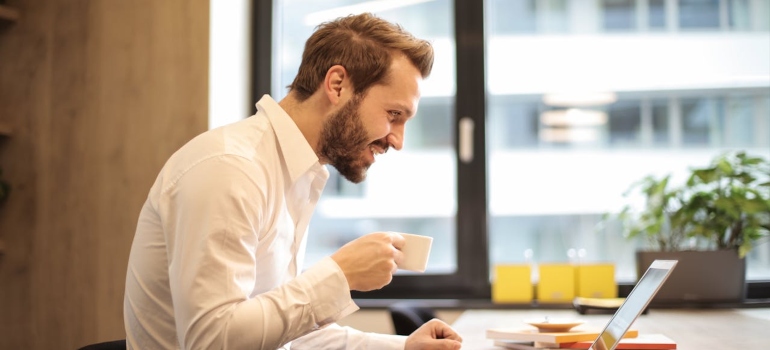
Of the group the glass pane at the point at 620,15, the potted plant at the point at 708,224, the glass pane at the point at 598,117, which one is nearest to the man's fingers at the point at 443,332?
the potted plant at the point at 708,224

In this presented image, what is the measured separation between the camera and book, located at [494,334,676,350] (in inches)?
63.8

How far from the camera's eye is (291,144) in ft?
5.34

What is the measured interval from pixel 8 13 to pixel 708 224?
2.90 metres

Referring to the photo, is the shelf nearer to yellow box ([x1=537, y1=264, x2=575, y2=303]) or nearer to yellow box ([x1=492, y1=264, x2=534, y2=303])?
yellow box ([x1=492, y1=264, x2=534, y2=303])

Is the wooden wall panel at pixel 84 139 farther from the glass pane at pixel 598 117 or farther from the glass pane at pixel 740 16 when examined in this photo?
the glass pane at pixel 740 16

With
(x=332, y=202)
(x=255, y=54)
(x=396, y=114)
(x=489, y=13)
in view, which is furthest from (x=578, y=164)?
(x=396, y=114)

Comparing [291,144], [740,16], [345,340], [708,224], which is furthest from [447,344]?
[740,16]

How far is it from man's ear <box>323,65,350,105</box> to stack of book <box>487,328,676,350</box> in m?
0.64

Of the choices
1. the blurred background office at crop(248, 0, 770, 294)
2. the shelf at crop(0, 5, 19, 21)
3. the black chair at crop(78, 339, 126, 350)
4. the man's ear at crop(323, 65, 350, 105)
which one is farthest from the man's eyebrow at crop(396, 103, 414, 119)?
the shelf at crop(0, 5, 19, 21)

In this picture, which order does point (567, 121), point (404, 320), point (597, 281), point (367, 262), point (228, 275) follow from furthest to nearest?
point (567, 121) < point (597, 281) < point (404, 320) < point (367, 262) < point (228, 275)

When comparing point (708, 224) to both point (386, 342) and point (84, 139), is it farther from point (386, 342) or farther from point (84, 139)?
point (84, 139)

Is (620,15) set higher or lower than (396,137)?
higher

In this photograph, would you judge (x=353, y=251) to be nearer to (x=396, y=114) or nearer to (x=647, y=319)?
(x=396, y=114)

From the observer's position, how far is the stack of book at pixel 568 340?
1627 millimetres
